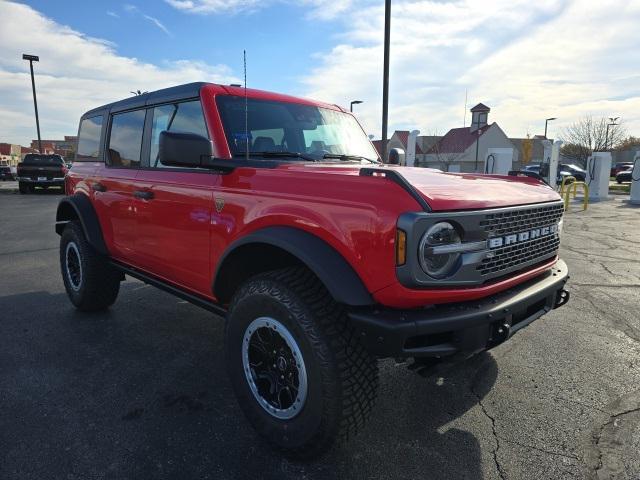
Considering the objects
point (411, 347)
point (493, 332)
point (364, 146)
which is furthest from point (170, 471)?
point (364, 146)

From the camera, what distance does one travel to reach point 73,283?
4.64 metres

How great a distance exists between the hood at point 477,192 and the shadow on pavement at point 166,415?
1017mm

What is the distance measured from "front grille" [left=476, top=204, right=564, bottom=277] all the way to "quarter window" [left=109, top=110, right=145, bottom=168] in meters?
2.85

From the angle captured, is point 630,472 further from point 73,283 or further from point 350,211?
point 73,283

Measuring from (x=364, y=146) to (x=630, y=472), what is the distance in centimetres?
279

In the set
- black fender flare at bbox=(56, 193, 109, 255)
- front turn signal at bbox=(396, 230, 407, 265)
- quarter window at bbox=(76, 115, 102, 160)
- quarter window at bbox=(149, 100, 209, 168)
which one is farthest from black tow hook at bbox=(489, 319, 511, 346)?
quarter window at bbox=(76, 115, 102, 160)

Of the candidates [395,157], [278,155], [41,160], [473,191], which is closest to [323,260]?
[473,191]

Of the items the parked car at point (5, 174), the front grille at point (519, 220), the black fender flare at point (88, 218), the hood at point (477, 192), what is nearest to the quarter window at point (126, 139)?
the black fender flare at point (88, 218)

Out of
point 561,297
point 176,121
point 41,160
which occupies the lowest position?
point 561,297

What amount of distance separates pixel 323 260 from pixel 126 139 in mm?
2722

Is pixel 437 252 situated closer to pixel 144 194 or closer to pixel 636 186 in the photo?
pixel 144 194

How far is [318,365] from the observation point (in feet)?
6.85

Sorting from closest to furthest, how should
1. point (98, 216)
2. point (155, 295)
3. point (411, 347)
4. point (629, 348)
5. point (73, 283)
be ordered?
point (411, 347)
point (629, 348)
point (98, 216)
point (73, 283)
point (155, 295)

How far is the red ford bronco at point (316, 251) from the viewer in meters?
1.99
